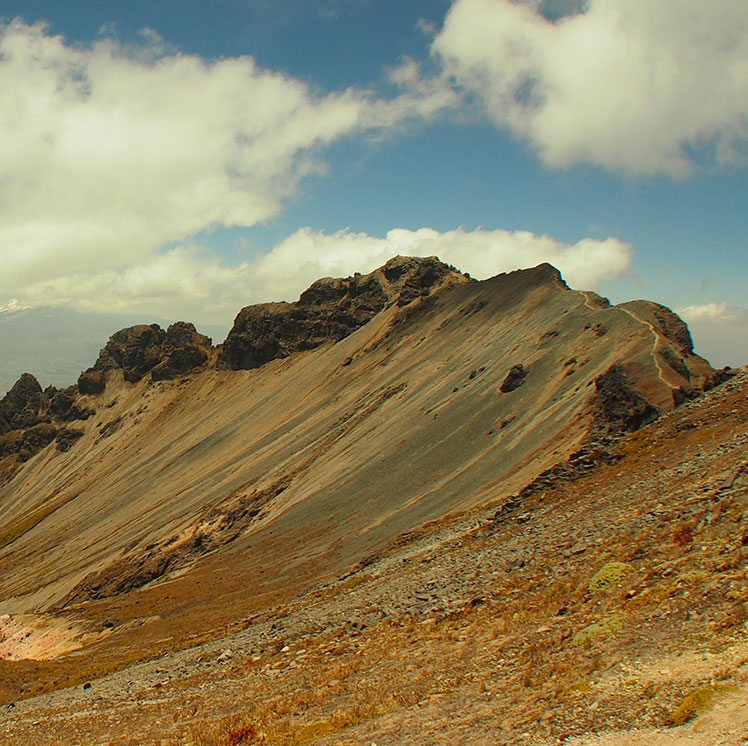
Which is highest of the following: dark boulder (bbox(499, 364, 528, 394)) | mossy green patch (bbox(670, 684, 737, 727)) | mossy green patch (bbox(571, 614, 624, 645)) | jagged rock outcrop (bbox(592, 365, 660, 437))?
dark boulder (bbox(499, 364, 528, 394))

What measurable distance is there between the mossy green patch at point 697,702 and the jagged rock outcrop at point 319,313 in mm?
118969

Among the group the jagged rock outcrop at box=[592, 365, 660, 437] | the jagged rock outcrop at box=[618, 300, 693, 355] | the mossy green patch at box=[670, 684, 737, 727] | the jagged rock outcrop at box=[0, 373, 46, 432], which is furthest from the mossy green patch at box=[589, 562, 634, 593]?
the jagged rock outcrop at box=[0, 373, 46, 432]

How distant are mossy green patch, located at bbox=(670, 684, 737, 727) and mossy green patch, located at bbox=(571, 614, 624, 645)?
13.6 feet

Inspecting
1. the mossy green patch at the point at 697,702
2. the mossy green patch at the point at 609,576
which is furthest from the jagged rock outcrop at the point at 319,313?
the mossy green patch at the point at 697,702

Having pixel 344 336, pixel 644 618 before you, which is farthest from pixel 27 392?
pixel 644 618

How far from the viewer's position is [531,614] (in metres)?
19.2

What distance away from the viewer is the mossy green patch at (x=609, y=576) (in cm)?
1862

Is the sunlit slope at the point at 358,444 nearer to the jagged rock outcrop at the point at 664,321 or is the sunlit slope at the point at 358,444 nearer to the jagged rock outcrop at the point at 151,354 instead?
the jagged rock outcrop at the point at 664,321

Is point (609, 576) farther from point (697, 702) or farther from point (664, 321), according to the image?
point (664, 321)

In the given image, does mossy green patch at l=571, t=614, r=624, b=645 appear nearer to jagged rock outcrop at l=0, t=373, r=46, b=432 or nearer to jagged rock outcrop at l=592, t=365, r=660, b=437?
jagged rock outcrop at l=592, t=365, r=660, b=437

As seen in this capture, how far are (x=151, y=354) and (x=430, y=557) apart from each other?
152856 millimetres

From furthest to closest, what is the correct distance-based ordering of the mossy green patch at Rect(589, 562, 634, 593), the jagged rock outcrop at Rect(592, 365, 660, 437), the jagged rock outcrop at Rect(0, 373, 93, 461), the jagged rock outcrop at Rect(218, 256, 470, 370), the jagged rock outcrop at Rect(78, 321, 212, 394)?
the jagged rock outcrop at Rect(0, 373, 93, 461) < the jagged rock outcrop at Rect(78, 321, 212, 394) < the jagged rock outcrop at Rect(218, 256, 470, 370) < the jagged rock outcrop at Rect(592, 365, 660, 437) < the mossy green patch at Rect(589, 562, 634, 593)

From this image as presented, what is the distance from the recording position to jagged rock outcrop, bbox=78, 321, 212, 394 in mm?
163125

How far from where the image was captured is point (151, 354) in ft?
559
